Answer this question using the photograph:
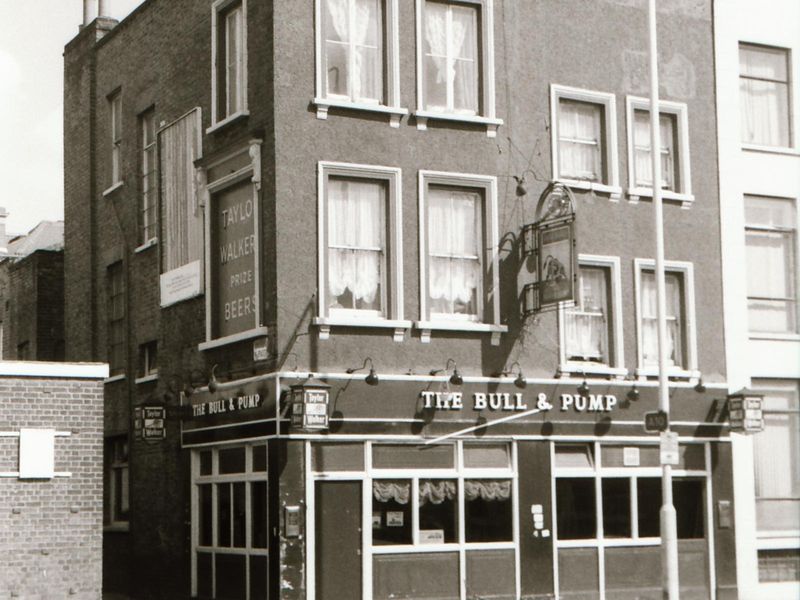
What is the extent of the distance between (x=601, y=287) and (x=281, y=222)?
6.77 meters

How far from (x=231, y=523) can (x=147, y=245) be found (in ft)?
23.3

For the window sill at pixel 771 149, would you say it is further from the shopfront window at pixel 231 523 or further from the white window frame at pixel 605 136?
the shopfront window at pixel 231 523

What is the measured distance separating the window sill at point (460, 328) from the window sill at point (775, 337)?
6.08 metres

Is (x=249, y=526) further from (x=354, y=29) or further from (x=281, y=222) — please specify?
(x=354, y=29)

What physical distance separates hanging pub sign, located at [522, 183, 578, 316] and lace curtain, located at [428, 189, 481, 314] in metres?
0.94

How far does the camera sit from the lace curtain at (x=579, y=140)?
2584cm

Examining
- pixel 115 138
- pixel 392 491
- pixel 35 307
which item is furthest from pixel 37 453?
Result: pixel 35 307

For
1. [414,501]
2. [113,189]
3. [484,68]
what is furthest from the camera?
[113,189]

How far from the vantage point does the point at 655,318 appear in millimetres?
26312

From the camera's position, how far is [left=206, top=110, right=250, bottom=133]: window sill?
2373cm

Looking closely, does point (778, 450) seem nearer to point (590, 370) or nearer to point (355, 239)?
point (590, 370)

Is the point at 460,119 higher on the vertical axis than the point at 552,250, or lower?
higher

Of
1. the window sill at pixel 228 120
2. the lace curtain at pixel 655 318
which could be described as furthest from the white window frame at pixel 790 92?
the window sill at pixel 228 120

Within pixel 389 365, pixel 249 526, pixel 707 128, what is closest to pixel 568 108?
pixel 707 128
